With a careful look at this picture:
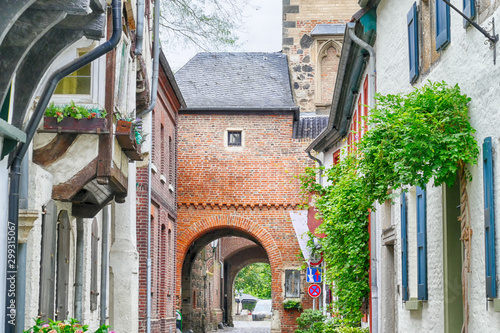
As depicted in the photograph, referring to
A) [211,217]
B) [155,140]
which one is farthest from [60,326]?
[211,217]

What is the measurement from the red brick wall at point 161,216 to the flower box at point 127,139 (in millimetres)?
7899

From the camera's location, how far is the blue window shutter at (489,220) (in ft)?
25.1

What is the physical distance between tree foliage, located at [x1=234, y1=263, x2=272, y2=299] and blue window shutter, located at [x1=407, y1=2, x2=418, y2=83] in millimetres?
64274

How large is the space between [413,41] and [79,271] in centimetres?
576

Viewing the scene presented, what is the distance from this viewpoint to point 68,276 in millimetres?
12289

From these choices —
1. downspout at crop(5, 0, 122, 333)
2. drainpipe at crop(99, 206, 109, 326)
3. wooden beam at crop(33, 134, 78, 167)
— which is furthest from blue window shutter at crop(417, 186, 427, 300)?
drainpipe at crop(99, 206, 109, 326)

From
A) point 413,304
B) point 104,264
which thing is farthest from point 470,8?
point 104,264

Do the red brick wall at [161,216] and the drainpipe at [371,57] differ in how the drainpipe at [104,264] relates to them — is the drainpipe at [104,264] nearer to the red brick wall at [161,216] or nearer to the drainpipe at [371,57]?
the drainpipe at [371,57]

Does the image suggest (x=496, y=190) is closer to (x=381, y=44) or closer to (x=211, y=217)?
(x=381, y=44)

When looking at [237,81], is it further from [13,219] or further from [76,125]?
[13,219]

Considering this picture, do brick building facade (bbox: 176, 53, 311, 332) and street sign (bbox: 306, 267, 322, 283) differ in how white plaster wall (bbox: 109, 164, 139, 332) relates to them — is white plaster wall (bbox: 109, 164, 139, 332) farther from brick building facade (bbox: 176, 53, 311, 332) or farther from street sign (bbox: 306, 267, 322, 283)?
brick building facade (bbox: 176, 53, 311, 332)

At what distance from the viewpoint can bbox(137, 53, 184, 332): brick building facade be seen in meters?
20.5

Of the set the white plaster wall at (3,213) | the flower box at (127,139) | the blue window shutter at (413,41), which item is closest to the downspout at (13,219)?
the white plaster wall at (3,213)

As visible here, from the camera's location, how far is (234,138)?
2998cm
